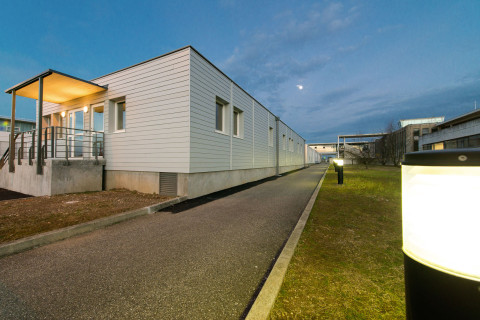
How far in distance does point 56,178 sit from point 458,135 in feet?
140

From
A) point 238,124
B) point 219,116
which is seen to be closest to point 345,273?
point 219,116

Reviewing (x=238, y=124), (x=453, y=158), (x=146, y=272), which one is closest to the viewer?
(x=453, y=158)

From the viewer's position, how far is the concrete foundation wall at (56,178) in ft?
25.9

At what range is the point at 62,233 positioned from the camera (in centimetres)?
400

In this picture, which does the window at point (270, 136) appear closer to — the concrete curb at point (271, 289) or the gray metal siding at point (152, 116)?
the gray metal siding at point (152, 116)

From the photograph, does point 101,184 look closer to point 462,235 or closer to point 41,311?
point 41,311

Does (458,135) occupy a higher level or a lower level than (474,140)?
higher

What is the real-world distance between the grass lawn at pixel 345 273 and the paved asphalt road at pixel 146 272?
1.54 ft

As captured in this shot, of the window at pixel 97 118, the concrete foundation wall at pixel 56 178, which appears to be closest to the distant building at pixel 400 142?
the window at pixel 97 118

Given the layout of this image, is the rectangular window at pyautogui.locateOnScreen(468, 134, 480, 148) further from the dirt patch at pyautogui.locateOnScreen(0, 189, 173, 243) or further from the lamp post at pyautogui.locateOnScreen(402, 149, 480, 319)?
the dirt patch at pyautogui.locateOnScreen(0, 189, 173, 243)

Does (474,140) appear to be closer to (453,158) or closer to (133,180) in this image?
(453,158)

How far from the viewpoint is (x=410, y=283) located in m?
0.95

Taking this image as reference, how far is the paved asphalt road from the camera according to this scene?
2148 millimetres

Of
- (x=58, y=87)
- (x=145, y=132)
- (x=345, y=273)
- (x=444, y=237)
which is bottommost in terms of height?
(x=345, y=273)
